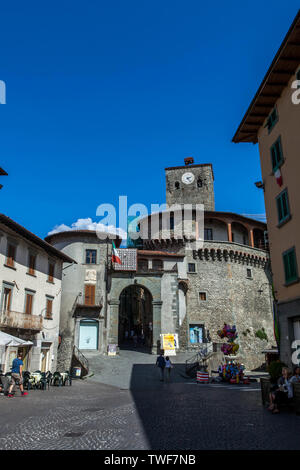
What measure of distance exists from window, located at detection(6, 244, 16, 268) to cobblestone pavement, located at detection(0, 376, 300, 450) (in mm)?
10410

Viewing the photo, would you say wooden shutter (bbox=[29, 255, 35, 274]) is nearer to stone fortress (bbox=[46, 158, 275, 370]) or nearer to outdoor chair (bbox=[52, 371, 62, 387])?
stone fortress (bbox=[46, 158, 275, 370])

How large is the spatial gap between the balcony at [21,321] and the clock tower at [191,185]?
32.2 m

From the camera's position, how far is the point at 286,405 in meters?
10.5

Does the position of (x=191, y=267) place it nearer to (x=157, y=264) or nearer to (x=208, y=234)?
(x=157, y=264)

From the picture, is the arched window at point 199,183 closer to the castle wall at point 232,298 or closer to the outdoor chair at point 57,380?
the castle wall at point 232,298

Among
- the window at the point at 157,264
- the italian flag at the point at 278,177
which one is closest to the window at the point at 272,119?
the italian flag at the point at 278,177

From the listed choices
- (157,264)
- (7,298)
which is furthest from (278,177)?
(157,264)

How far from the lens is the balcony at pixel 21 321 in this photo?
20383mm

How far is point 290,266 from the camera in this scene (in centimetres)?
1461

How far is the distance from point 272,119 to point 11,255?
16719mm

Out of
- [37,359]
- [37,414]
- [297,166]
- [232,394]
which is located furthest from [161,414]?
[37,359]

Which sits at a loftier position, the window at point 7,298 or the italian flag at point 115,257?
the italian flag at point 115,257

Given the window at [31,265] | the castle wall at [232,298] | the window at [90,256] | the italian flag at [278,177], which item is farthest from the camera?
the castle wall at [232,298]

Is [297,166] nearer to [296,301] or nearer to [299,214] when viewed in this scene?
[299,214]
